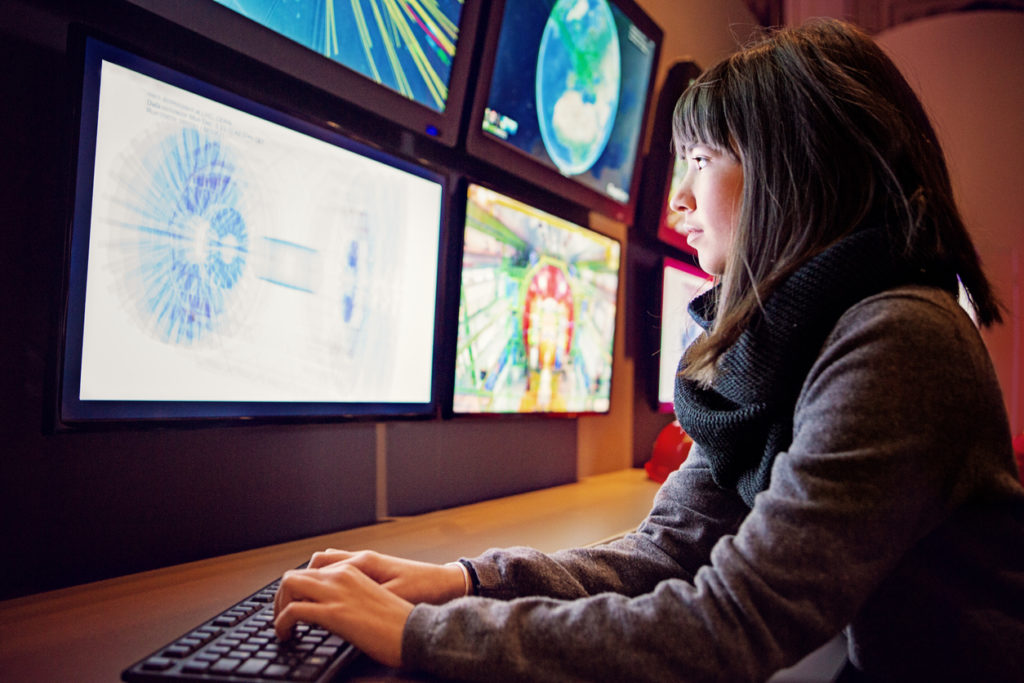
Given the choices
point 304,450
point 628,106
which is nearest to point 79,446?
point 304,450

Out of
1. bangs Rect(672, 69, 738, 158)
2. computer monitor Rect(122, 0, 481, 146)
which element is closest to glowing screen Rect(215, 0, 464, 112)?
computer monitor Rect(122, 0, 481, 146)

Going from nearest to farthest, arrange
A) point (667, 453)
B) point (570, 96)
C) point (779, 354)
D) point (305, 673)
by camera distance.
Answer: point (305, 673)
point (779, 354)
point (570, 96)
point (667, 453)

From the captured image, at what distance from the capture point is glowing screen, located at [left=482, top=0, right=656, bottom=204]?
1298 millimetres

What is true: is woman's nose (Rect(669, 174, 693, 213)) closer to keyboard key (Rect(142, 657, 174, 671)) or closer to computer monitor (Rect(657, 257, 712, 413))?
keyboard key (Rect(142, 657, 174, 671))

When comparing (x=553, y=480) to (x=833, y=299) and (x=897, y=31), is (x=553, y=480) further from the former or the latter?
(x=897, y=31)

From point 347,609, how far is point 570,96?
4.15 feet

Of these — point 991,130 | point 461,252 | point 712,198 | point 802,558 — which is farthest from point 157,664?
point 991,130

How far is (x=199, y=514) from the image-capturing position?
0.86m

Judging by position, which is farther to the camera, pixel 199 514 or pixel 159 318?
pixel 199 514

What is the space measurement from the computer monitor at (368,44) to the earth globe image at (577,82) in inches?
10.2

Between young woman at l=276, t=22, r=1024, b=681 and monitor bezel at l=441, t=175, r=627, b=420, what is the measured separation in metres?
0.48

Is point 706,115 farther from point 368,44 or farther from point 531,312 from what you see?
point 531,312

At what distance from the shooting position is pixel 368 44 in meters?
1.01

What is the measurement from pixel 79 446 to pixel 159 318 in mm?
175
